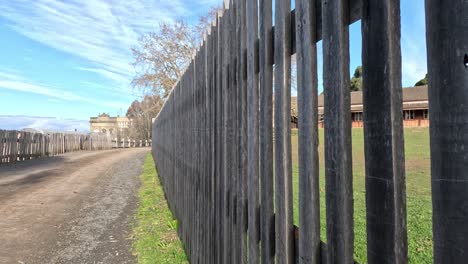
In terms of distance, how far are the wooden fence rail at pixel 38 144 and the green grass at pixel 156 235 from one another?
547 inches

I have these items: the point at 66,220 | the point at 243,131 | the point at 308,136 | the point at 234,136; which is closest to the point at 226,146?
the point at 234,136

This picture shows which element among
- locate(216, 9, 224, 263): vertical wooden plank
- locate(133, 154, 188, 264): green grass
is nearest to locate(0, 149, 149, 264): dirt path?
locate(133, 154, 188, 264): green grass

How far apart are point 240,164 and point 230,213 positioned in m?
0.48

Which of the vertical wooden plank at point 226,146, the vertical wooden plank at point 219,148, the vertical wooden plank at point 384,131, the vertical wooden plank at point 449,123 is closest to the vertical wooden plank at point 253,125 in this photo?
the vertical wooden plank at point 226,146

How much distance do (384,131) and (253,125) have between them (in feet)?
3.77

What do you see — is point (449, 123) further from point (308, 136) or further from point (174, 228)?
point (174, 228)

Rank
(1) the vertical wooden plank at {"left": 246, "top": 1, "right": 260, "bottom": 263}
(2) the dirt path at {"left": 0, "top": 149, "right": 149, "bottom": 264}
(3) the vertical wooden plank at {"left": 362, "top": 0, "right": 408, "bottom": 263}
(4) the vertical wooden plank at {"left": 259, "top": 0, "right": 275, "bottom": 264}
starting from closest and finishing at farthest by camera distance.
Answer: (3) the vertical wooden plank at {"left": 362, "top": 0, "right": 408, "bottom": 263}
(4) the vertical wooden plank at {"left": 259, "top": 0, "right": 275, "bottom": 264}
(1) the vertical wooden plank at {"left": 246, "top": 1, "right": 260, "bottom": 263}
(2) the dirt path at {"left": 0, "top": 149, "right": 149, "bottom": 264}

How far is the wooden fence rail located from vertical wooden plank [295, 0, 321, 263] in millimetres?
20638

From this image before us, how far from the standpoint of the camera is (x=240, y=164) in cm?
242

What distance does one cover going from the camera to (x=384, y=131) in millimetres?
1028

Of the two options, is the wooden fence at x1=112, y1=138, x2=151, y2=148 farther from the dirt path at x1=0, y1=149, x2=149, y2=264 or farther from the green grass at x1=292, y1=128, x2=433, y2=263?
the green grass at x1=292, y1=128, x2=433, y2=263

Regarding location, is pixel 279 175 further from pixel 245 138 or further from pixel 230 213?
pixel 230 213

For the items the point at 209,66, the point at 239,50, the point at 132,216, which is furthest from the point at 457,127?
the point at 132,216

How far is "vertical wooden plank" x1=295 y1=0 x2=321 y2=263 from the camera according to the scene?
1421 millimetres
